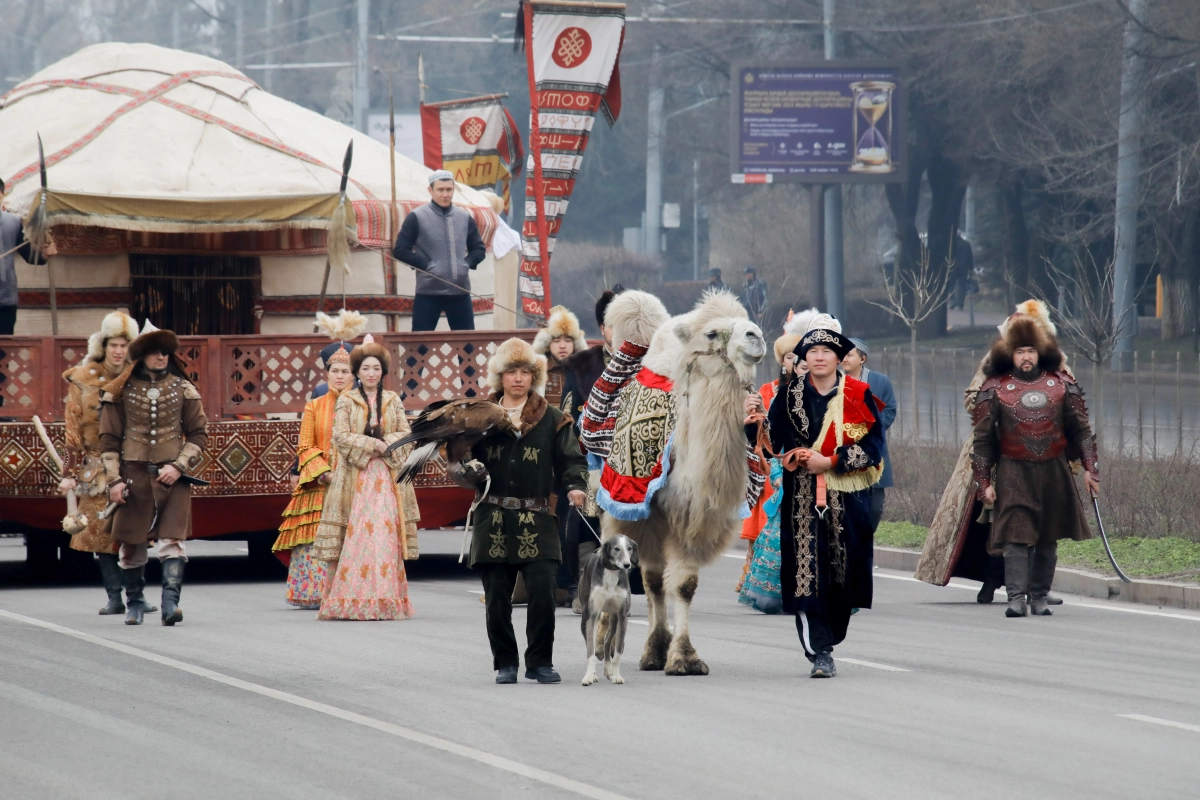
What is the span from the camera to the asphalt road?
709cm

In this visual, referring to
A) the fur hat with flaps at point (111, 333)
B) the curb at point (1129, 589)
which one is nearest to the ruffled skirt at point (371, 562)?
the fur hat with flaps at point (111, 333)

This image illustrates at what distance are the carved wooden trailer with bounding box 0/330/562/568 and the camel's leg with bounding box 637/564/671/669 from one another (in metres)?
5.02

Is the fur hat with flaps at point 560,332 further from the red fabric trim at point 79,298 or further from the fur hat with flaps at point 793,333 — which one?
the red fabric trim at point 79,298

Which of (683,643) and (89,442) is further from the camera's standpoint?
(89,442)

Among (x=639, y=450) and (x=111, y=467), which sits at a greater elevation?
(x=639, y=450)

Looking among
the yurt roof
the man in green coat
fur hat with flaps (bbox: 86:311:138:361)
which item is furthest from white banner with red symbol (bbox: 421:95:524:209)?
the man in green coat

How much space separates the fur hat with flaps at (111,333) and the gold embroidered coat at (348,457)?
141 cm

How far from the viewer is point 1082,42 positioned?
38156 millimetres

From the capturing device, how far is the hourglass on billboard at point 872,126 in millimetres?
39750

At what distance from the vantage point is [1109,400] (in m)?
28.9

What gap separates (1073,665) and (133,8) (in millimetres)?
76859

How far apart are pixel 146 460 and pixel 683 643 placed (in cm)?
414

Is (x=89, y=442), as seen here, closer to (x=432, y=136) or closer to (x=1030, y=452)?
(x=1030, y=452)

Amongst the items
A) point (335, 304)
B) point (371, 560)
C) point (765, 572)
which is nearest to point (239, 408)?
point (371, 560)
